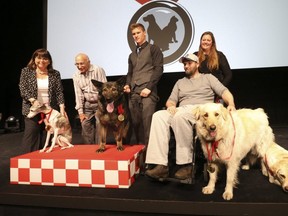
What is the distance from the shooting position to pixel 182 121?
2.03 meters

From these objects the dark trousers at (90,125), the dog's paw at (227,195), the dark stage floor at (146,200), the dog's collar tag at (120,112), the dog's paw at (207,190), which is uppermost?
the dog's collar tag at (120,112)

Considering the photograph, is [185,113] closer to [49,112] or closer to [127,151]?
[127,151]

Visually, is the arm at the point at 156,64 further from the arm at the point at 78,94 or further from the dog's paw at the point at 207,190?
the dog's paw at the point at 207,190

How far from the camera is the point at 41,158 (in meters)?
2.15

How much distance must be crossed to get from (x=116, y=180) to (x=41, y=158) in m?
0.67

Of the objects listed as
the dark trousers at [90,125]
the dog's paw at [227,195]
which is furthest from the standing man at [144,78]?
the dog's paw at [227,195]

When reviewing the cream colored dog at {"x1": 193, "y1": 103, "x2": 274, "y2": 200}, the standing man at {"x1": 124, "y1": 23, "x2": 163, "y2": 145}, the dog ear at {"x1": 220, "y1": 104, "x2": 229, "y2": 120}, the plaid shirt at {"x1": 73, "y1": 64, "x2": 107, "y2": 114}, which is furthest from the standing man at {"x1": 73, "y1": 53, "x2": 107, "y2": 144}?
the dog ear at {"x1": 220, "y1": 104, "x2": 229, "y2": 120}

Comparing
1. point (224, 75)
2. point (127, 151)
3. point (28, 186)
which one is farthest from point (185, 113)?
point (28, 186)

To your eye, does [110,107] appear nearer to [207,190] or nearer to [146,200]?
[146,200]

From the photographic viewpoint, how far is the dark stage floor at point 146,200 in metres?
1.69

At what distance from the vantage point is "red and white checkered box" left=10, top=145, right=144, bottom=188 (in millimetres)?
2045

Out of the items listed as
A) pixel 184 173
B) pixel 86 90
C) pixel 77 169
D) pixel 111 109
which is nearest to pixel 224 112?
pixel 184 173

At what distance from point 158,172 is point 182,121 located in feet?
1.47

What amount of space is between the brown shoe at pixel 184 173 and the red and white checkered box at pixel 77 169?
0.40 m
